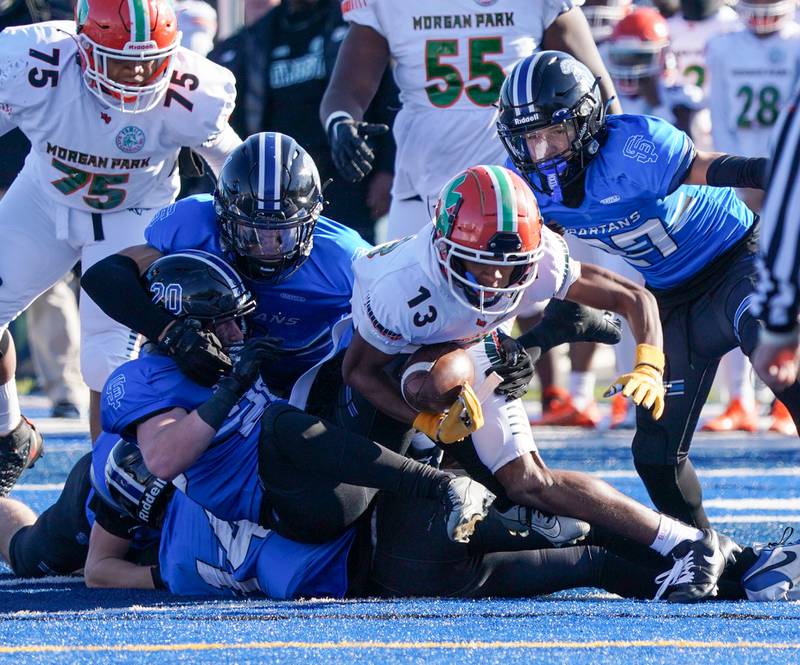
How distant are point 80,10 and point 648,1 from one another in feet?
16.2

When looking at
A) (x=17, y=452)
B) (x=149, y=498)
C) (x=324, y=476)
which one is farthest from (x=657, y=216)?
(x=17, y=452)

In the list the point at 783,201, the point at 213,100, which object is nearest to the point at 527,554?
the point at 783,201

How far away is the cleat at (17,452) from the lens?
5047 millimetres

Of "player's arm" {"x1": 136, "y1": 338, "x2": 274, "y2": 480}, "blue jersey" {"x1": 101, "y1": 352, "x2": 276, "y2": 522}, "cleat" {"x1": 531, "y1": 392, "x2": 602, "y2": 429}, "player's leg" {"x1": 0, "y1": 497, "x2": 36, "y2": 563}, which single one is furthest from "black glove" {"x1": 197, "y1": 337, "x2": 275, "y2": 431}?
"cleat" {"x1": 531, "y1": 392, "x2": 602, "y2": 429}

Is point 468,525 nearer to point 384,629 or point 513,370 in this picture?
point 384,629

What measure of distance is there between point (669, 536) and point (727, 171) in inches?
38.2

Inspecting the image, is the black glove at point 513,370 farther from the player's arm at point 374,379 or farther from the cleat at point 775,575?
the cleat at point 775,575

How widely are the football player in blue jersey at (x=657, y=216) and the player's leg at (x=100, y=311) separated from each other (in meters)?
1.37

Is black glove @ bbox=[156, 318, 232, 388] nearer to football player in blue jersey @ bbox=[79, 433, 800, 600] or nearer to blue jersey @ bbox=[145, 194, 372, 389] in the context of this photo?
football player in blue jersey @ bbox=[79, 433, 800, 600]

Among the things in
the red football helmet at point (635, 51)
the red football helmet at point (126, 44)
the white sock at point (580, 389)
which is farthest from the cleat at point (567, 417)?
the red football helmet at point (126, 44)

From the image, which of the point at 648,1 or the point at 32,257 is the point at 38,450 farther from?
the point at 648,1

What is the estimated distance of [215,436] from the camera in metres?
4.06

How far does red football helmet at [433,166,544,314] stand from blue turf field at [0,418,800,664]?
760 mm

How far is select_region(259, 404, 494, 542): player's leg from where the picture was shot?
12.6ft
